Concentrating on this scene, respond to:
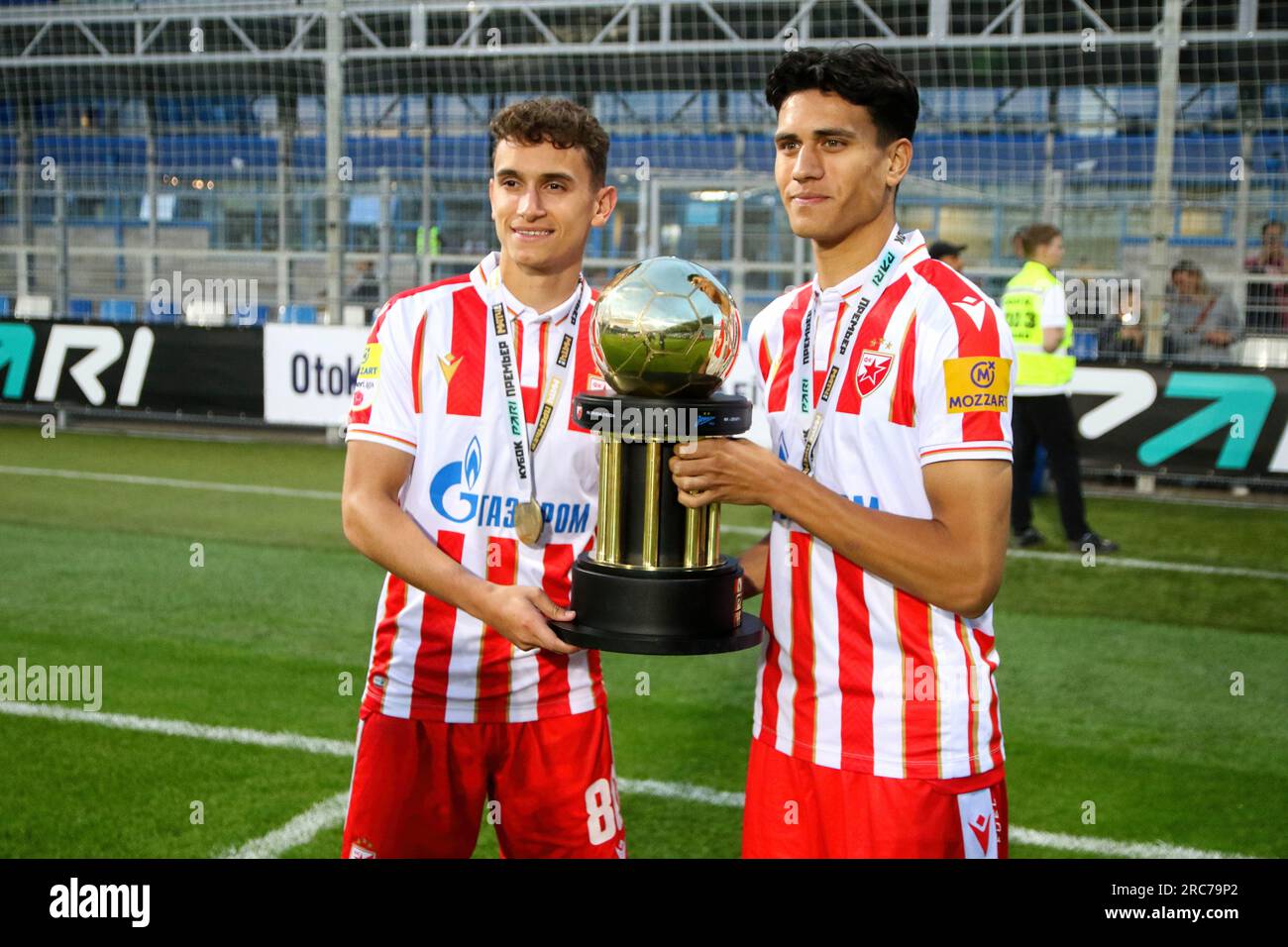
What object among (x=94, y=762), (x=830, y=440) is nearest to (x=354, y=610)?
(x=94, y=762)

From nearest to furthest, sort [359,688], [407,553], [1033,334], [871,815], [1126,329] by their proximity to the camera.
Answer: [871,815], [407,553], [359,688], [1033,334], [1126,329]

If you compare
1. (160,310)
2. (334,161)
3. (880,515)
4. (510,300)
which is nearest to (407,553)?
(510,300)

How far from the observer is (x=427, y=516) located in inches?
107

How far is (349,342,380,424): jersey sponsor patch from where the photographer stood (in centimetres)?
264

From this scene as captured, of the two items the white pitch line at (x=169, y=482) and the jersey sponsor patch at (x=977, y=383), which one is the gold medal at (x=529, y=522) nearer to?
the jersey sponsor patch at (x=977, y=383)

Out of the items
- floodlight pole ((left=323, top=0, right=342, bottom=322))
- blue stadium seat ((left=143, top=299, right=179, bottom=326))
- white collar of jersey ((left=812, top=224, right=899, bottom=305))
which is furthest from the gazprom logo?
blue stadium seat ((left=143, top=299, right=179, bottom=326))

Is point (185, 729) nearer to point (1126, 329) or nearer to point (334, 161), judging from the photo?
point (1126, 329)

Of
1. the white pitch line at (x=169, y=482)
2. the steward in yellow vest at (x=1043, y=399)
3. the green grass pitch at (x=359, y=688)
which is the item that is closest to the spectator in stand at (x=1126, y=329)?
the green grass pitch at (x=359, y=688)

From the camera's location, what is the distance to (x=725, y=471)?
2.09m

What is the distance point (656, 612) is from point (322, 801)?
8.34 feet

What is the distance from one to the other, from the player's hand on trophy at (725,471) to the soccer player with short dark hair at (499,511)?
66cm

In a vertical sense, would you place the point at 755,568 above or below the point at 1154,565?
above

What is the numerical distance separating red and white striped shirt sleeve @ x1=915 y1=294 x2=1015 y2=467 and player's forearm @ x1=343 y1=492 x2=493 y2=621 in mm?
824

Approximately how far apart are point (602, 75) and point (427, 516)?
14.2m
